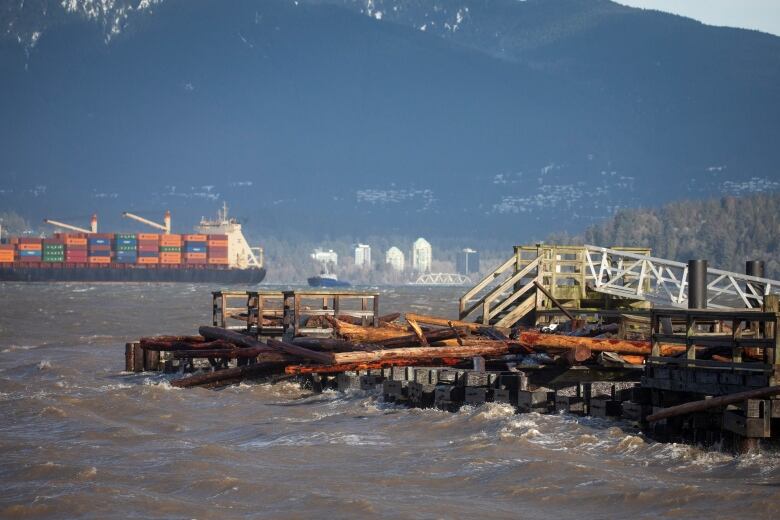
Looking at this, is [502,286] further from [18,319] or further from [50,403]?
[18,319]

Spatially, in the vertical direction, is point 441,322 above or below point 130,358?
above

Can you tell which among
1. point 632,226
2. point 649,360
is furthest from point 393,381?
point 632,226

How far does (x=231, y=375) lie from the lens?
25094mm

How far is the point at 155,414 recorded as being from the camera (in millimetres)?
22156

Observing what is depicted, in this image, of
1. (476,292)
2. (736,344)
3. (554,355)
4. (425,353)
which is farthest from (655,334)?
(476,292)

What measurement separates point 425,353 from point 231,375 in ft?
14.9

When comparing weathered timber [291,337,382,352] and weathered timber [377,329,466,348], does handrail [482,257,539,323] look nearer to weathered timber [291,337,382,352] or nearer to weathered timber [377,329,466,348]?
weathered timber [377,329,466,348]

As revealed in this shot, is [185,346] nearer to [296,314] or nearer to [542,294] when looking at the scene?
[296,314]

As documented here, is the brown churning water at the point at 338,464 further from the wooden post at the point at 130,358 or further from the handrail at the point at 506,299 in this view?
the handrail at the point at 506,299

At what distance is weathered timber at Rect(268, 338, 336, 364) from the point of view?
74.5 feet

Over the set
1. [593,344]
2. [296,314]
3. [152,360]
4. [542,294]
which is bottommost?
[152,360]

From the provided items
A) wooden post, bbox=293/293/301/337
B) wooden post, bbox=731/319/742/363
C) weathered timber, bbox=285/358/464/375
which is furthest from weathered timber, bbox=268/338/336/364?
wooden post, bbox=731/319/742/363

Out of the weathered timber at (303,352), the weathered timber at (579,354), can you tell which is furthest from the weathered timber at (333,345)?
the weathered timber at (579,354)

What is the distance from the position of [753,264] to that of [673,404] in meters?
12.8
